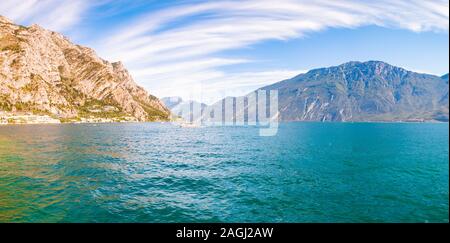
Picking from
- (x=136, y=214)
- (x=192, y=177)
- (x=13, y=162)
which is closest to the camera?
(x=136, y=214)

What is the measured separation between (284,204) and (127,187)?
23.7 metres

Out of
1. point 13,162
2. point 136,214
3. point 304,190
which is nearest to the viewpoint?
point 136,214

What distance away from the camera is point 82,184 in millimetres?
42938
